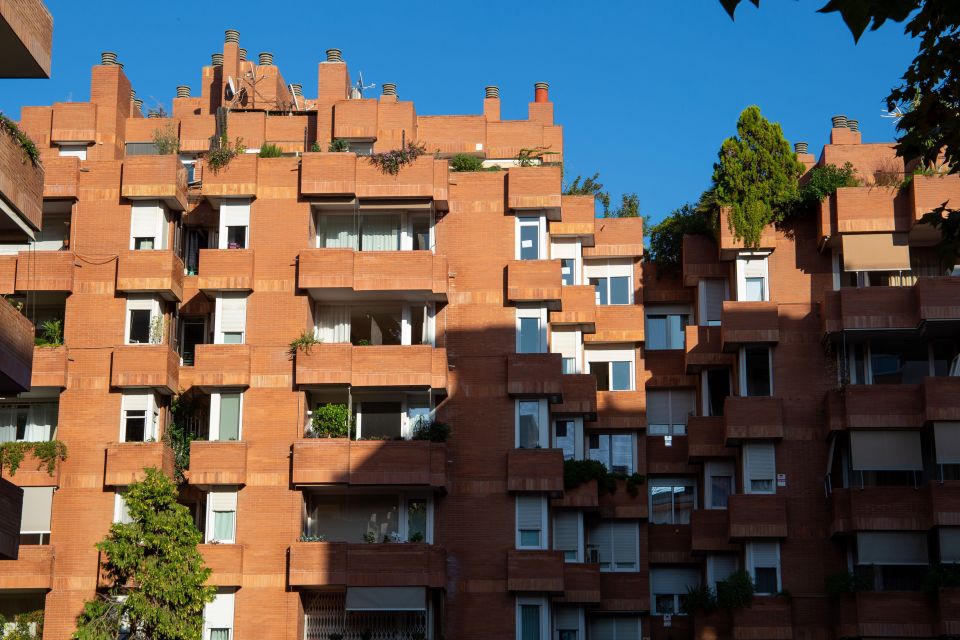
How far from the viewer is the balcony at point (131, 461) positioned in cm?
Result: 4688

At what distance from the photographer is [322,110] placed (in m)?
57.4

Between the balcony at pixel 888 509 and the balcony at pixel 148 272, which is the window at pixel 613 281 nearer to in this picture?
the balcony at pixel 888 509

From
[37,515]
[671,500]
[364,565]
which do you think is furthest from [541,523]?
[37,515]

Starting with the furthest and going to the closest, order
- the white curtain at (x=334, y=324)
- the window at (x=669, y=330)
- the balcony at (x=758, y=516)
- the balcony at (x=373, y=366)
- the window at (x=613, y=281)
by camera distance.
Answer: the window at (x=669, y=330) → the window at (x=613, y=281) → the white curtain at (x=334, y=324) → the balcony at (x=758, y=516) → the balcony at (x=373, y=366)

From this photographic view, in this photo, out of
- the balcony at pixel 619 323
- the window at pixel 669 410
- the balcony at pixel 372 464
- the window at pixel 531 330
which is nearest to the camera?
the balcony at pixel 372 464

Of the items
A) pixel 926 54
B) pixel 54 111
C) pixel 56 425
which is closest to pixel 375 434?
pixel 56 425

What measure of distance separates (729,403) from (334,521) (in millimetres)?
13023

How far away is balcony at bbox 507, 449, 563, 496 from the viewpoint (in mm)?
47844

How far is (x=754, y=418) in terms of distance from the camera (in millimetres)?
50406

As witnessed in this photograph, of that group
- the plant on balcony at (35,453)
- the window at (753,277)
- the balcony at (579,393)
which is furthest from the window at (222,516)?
the window at (753,277)

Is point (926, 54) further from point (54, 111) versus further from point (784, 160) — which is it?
point (54, 111)

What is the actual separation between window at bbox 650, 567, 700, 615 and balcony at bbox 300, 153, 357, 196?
17.1 m

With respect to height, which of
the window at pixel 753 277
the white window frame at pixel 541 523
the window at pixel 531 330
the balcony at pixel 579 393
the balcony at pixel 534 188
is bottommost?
the white window frame at pixel 541 523

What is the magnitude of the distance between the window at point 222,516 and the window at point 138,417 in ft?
9.11
